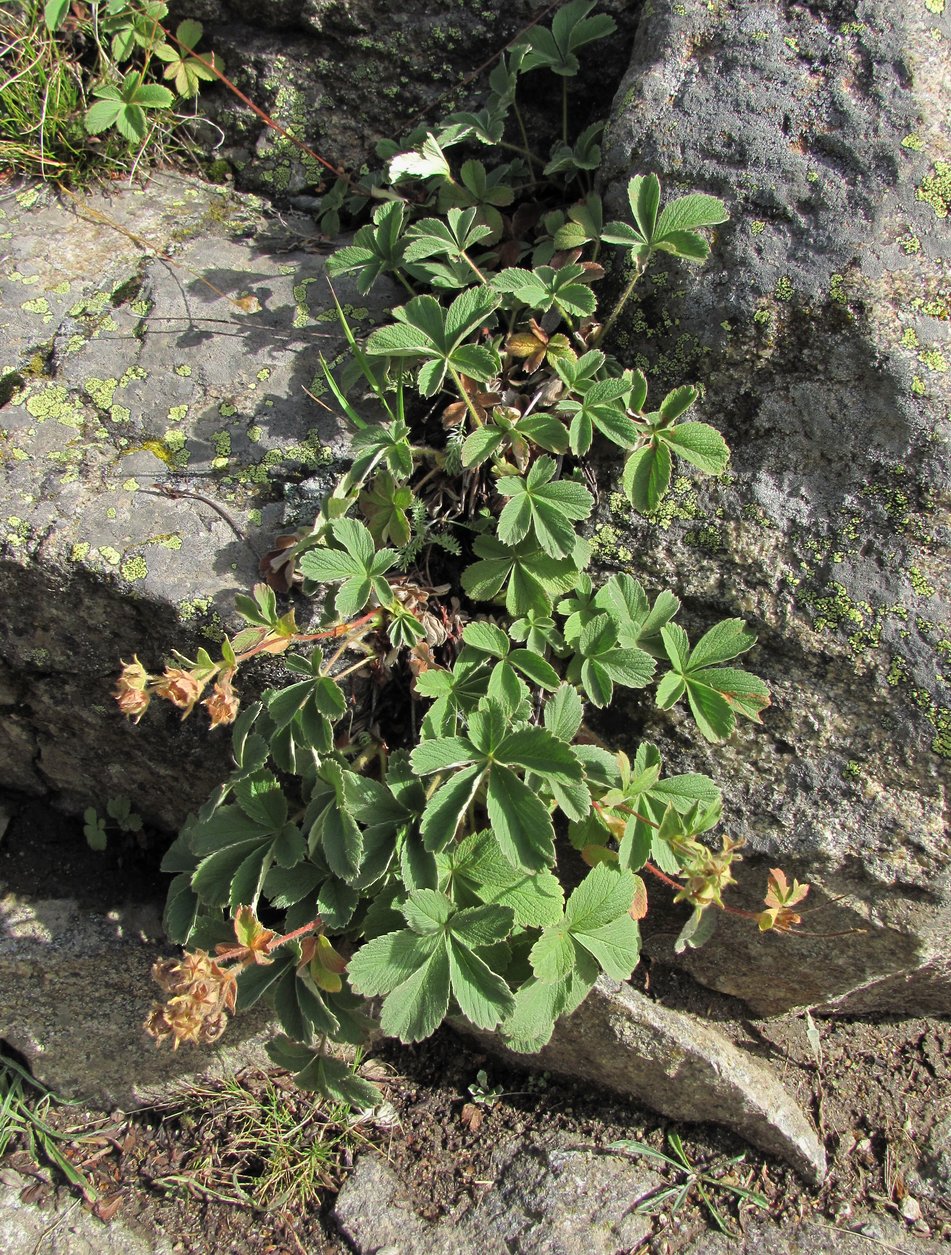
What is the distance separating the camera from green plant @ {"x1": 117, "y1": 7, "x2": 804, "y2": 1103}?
1941 millimetres

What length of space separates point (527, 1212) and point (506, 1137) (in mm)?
204

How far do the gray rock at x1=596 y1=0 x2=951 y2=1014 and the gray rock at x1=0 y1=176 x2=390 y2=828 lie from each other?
926 millimetres

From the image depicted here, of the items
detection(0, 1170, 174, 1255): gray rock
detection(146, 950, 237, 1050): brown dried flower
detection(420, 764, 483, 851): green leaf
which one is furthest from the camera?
detection(0, 1170, 174, 1255): gray rock

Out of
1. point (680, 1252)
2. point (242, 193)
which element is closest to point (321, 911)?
point (680, 1252)

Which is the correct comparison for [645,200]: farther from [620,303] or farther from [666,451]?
[666,451]

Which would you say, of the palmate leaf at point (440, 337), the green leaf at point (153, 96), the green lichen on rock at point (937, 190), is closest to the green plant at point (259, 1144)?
the palmate leaf at point (440, 337)

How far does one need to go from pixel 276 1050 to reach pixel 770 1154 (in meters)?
1.33

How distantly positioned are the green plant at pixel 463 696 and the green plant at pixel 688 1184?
2.63ft

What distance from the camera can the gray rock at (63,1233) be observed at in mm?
2652

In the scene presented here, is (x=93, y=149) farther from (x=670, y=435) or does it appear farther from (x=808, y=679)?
(x=808, y=679)

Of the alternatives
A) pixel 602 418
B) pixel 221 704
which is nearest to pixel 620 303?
pixel 602 418

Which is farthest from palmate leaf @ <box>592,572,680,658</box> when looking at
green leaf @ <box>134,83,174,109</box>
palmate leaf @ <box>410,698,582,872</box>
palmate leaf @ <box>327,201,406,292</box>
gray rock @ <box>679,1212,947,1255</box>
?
green leaf @ <box>134,83,174,109</box>

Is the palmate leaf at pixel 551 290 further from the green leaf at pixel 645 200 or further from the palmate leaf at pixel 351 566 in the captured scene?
the palmate leaf at pixel 351 566

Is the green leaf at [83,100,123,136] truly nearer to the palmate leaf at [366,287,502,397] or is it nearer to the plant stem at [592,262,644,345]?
the palmate leaf at [366,287,502,397]
